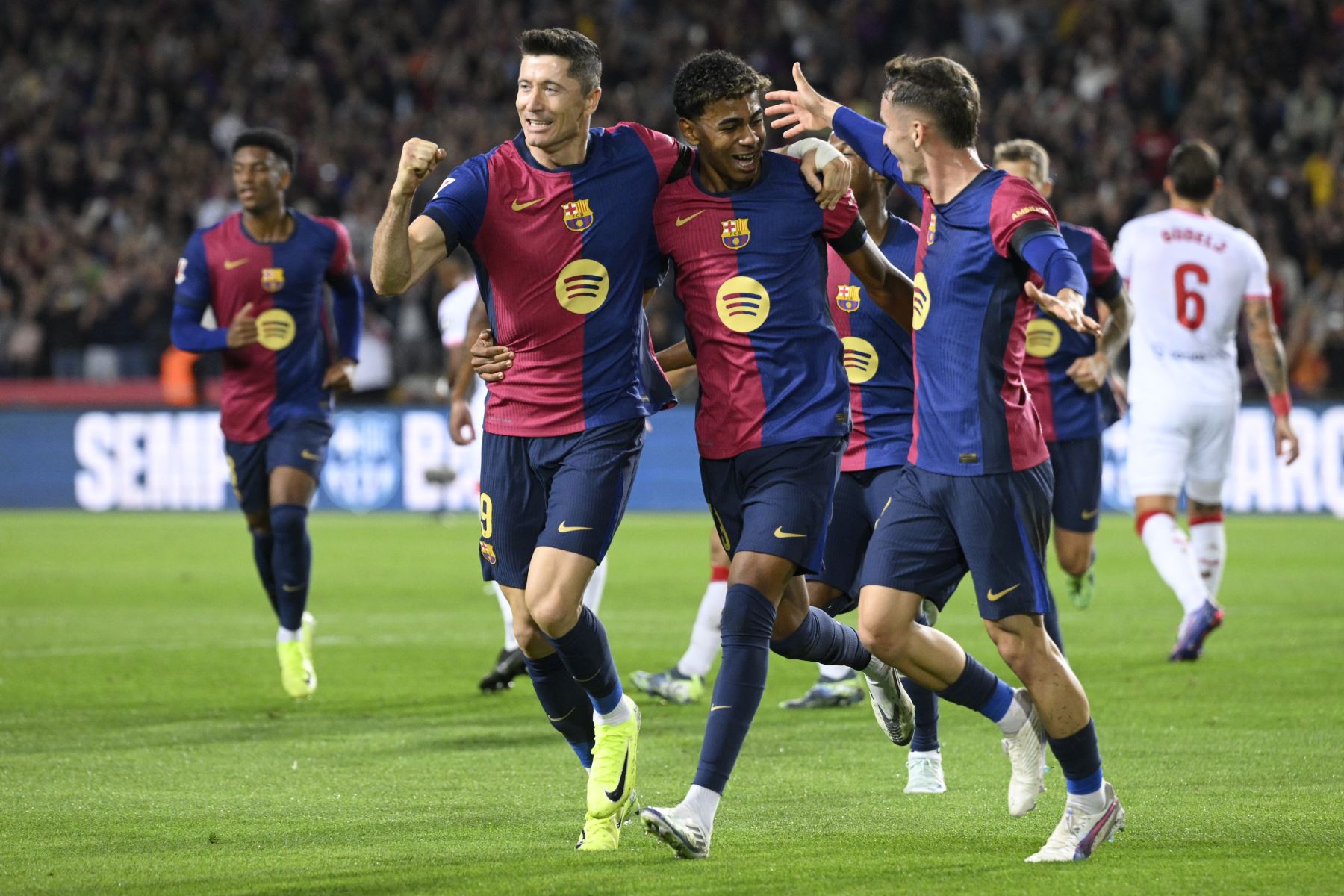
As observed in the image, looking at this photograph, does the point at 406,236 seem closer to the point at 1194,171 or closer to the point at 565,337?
the point at 565,337

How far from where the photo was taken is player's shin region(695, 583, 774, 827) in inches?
201

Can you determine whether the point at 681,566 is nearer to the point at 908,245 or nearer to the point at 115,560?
the point at 115,560

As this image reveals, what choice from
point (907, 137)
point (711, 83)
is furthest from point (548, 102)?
point (907, 137)

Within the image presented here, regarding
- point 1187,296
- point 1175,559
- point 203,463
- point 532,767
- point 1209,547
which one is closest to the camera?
point 532,767

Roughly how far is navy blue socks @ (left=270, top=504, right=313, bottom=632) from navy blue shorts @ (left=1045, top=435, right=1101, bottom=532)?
3.69 m

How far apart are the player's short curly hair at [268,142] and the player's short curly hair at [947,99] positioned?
4.60 m

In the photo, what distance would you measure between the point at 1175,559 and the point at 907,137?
511 cm

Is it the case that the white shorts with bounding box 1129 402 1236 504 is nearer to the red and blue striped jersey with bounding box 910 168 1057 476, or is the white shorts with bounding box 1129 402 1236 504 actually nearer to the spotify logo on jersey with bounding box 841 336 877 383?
the spotify logo on jersey with bounding box 841 336 877 383

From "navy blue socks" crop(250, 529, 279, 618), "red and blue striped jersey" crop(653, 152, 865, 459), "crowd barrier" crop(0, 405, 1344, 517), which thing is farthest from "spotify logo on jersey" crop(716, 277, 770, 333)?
"crowd barrier" crop(0, 405, 1344, 517)

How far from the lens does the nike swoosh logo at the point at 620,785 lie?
17.5 feet

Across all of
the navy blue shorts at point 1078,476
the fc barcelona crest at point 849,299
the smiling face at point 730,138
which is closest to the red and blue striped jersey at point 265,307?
the fc barcelona crest at point 849,299

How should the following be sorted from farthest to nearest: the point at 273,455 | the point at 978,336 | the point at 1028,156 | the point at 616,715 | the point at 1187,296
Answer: the point at 1187,296
the point at 273,455
the point at 1028,156
the point at 616,715
the point at 978,336

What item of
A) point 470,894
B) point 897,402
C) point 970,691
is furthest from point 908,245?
point 470,894

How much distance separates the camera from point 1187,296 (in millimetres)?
9883
